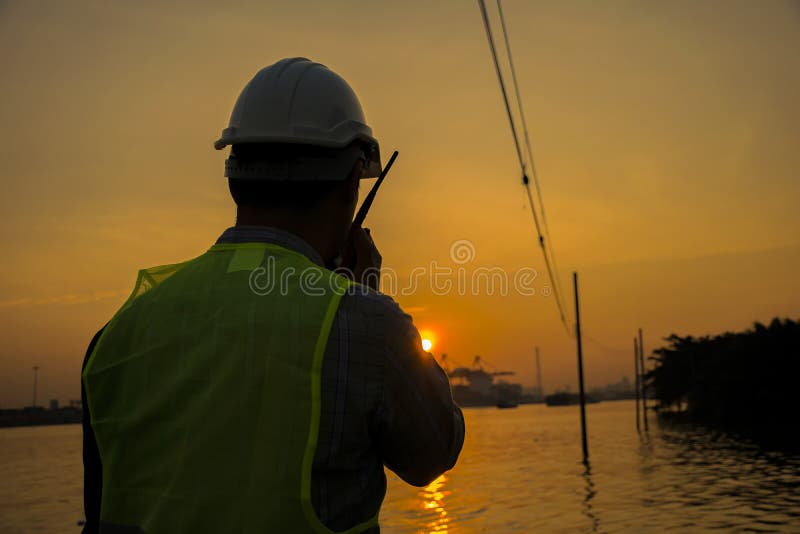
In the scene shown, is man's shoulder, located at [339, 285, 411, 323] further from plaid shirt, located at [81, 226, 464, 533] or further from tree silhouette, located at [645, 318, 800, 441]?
tree silhouette, located at [645, 318, 800, 441]

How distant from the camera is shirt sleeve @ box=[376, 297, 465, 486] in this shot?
1.54m

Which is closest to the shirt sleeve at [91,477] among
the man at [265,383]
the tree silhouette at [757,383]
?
the man at [265,383]

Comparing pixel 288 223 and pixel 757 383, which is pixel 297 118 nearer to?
pixel 288 223

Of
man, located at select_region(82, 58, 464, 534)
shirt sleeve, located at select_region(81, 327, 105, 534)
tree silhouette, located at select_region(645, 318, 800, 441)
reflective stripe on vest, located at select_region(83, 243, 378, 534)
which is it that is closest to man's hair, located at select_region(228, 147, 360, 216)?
man, located at select_region(82, 58, 464, 534)

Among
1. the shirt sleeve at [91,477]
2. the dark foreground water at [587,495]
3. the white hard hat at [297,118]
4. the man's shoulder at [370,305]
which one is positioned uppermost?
the white hard hat at [297,118]

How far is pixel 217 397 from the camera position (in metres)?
1.45

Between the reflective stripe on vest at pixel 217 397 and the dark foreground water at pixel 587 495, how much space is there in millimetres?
23907

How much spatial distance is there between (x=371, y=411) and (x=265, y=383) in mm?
227

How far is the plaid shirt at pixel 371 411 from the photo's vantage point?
1502 millimetres

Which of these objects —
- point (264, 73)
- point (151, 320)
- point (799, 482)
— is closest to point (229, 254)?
point (151, 320)

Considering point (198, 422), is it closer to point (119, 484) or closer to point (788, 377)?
point (119, 484)

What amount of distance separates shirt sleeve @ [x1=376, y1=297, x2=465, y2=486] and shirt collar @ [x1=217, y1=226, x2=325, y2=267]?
0.27 metres

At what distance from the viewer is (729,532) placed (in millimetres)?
22016

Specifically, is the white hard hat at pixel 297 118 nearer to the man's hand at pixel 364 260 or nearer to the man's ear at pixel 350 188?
the man's ear at pixel 350 188
